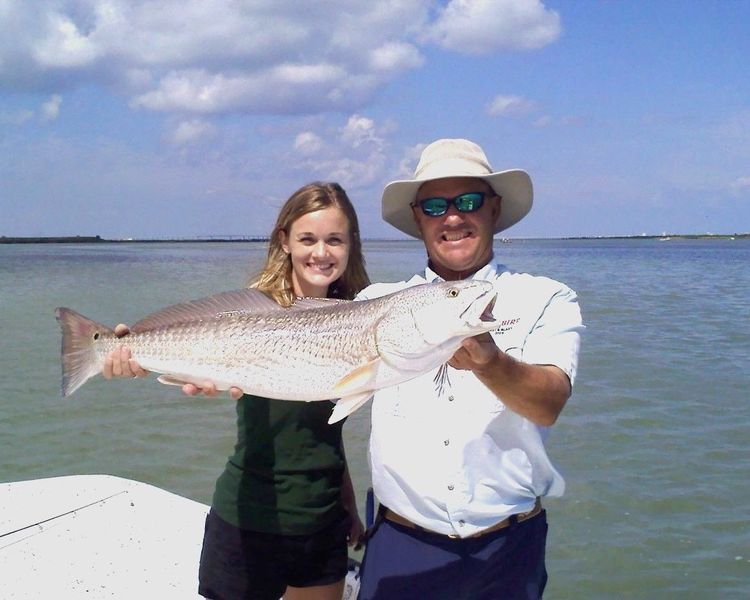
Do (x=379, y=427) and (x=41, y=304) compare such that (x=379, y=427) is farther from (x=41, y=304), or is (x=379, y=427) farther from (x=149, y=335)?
(x=41, y=304)

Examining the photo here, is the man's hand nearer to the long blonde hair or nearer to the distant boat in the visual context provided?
the long blonde hair

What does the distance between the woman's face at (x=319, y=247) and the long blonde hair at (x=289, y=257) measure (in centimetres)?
6

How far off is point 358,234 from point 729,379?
10580 mm

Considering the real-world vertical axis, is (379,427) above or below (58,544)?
above

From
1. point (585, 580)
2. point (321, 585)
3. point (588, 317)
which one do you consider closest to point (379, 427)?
point (321, 585)

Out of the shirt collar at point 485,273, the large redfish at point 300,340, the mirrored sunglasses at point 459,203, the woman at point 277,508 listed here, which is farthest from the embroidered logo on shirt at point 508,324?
the woman at point 277,508

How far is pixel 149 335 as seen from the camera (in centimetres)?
392

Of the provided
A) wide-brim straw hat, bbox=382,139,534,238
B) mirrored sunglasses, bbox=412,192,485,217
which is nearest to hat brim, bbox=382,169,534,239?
wide-brim straw hat, bbox=382,139,534,238

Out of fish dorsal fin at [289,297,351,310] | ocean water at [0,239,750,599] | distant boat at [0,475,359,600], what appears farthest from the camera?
ocean water at [0,239,750,599]

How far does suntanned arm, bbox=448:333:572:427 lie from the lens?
2938 mm

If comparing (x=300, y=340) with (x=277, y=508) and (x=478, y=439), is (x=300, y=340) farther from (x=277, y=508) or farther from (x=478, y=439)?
(x=478, y=439)

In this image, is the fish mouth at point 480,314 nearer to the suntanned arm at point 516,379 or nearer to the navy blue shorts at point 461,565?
the suntanned arm at point 516,379

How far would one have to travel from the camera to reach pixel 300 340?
142 inches

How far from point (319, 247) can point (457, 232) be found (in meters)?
0.91
